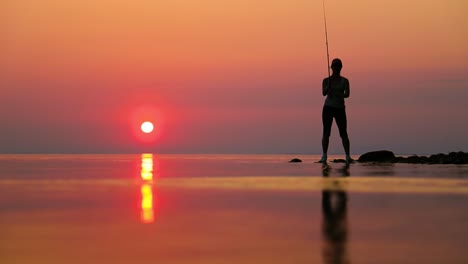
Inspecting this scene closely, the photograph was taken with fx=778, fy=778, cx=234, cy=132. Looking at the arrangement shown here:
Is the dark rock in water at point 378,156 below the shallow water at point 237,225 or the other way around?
the other way around

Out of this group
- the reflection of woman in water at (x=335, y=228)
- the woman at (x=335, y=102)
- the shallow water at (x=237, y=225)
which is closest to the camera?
the reflection of woman in water at (x=335, y=228)

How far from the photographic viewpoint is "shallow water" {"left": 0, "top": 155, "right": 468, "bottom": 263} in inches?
192

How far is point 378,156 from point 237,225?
765 inches

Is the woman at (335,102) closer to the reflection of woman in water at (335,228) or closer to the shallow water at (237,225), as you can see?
the shallow water at (237,225)

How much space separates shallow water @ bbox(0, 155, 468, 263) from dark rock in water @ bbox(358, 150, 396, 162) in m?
13.8

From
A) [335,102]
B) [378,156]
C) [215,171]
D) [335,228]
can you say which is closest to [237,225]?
[335,228]

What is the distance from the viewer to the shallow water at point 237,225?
488cm

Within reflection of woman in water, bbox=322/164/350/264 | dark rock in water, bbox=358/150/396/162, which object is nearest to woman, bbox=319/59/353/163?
dark rock in water, bbox=358/150/396/162

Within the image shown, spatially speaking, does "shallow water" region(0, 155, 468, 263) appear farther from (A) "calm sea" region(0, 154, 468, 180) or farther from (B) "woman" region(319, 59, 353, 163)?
(B) "woman" region(319, 59, 353, 163)

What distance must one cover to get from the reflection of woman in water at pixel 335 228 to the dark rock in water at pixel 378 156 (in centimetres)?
1538

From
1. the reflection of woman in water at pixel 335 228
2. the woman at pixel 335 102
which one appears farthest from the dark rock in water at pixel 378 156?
the reflection of woman in water at pixel 335 228

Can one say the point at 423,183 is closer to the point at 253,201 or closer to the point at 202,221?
the point at 253,201

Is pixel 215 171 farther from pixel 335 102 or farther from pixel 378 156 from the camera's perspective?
pixel 378 156

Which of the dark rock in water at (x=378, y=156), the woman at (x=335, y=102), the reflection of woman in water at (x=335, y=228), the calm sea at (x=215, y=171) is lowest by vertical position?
the reflection of woman in water at (x=335, y=228)
